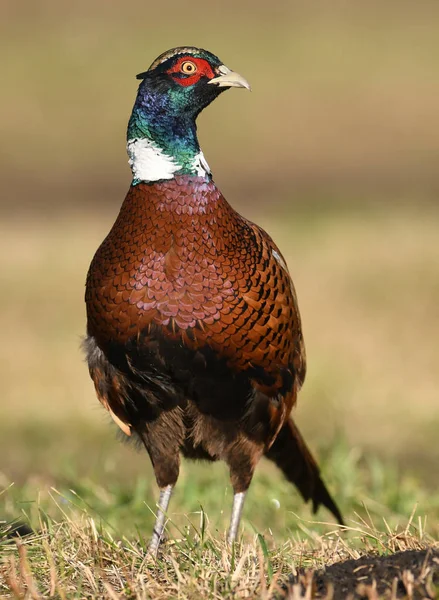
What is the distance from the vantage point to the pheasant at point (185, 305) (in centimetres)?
391

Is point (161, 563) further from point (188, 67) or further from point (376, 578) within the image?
point (188, 67)

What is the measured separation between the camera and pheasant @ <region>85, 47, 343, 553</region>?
3.91 meters

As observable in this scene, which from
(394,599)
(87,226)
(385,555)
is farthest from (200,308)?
(87,226)

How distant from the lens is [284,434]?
16.0 feet

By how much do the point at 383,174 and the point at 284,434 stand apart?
10576 millimetres

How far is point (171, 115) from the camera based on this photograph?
4.07 meters

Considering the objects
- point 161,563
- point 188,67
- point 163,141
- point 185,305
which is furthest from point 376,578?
point 188,67

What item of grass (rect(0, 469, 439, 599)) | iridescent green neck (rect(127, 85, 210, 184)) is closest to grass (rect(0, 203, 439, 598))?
grass (rect(0, 469, 439, 599))

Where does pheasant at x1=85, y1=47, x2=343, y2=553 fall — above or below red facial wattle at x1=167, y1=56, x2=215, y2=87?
below

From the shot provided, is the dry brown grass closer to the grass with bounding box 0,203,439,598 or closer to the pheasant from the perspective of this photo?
the grass with bounding box 0,203,439,598

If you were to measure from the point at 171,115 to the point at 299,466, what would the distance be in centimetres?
175

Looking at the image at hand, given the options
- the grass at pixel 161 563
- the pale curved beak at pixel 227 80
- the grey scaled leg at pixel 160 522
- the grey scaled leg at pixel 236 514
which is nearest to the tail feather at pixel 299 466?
the grey scaled leg at pixel 236 514

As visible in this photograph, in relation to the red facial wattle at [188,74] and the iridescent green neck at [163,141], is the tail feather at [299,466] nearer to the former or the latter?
the iridescent green neck at [163,141]

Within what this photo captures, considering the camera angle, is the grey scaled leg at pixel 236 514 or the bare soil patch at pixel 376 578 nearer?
→ the bare soil patch at pixel 376 578
